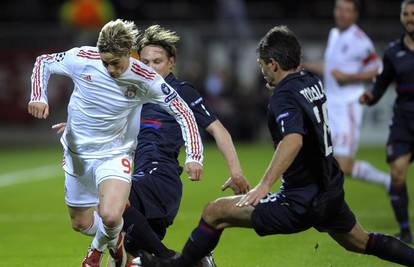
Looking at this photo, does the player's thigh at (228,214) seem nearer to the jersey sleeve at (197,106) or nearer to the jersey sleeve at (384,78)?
the jersey sleeve at (197,106)

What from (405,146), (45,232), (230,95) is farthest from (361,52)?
(230,95)

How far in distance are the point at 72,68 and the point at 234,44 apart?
16.8 m

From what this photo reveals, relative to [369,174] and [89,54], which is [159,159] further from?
[369,174]

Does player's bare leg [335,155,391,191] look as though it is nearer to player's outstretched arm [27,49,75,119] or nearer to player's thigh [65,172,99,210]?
player's thigh [65,172,99,210]

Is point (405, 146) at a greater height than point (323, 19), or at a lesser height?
greater

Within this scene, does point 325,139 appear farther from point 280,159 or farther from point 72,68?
point 72,68

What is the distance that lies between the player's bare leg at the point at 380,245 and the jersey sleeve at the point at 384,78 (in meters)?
3.43

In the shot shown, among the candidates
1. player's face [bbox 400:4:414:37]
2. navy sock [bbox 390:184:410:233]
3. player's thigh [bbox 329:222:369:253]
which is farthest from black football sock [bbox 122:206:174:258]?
player's face [bbox 400:4:414:37]

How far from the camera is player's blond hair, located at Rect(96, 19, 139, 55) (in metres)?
6.73

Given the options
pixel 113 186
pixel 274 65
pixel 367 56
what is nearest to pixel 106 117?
pixel 113 186

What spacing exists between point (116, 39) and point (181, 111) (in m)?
0.71

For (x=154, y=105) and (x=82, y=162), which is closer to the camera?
(x=82, y=162)

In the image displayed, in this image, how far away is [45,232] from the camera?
1041 centimetres

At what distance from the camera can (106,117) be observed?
709cm
